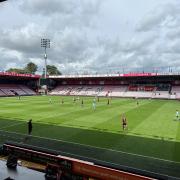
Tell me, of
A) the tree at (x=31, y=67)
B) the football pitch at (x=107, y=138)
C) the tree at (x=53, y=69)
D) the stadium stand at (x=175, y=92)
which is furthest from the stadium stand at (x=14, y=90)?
the tree at (x=53, y=69)

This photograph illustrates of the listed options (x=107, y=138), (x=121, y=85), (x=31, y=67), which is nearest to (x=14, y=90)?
(x=121, y=85)

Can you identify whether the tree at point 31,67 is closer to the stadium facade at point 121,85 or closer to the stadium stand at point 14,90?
the stadium facade at point 121,85

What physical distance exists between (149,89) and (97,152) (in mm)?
66701

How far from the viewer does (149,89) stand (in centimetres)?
7888

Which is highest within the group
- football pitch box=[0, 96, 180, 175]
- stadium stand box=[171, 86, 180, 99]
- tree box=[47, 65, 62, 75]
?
tree box=[47, 65, 62, 75]

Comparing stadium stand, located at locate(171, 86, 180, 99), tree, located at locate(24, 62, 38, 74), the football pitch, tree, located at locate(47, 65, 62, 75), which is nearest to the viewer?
the football pitch

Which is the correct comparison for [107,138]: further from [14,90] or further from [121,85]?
[14,90]

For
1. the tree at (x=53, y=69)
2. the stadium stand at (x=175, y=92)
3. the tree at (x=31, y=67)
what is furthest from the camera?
the tree at (x=53, y=69)

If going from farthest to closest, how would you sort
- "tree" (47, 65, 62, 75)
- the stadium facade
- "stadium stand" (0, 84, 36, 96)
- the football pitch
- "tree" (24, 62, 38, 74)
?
"tree" (47, 65, 62, 75) < "tree" (24, 62, 38, 74) < "stadium stand" (0, 84, 36, 96) < the stadium facade < the football pitch

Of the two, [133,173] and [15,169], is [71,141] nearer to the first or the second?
[15,169]

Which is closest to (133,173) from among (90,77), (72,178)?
(72,178)

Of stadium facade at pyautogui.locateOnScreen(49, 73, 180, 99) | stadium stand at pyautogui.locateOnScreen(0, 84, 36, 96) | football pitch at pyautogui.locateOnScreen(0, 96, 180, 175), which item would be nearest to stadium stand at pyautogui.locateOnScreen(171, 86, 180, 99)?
stadium facade at pyautogui.locateOnScreen(49, 73, 180, 99)

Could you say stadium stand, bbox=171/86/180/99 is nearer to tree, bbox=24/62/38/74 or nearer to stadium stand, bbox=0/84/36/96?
stadium stand, bbox=0/84/36/96

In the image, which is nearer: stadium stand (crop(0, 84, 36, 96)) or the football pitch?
the football pitch
